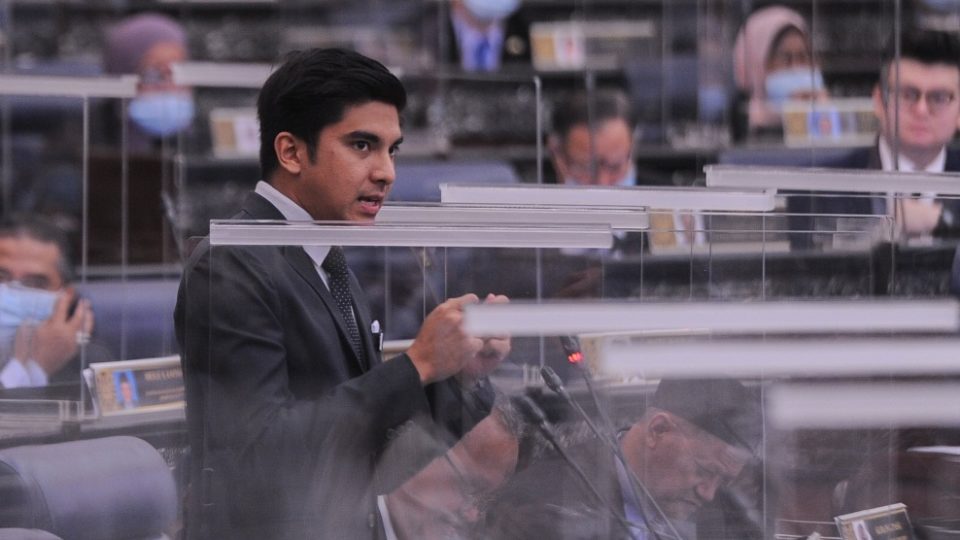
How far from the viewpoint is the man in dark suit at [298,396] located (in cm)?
141

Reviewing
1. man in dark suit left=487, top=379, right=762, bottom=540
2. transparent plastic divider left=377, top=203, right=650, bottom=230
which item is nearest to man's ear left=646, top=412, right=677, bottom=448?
man in dark suit left=487, top=379, right=762, bottom=540

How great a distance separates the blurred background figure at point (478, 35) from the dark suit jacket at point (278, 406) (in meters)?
3.55

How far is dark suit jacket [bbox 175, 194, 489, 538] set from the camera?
4.62ft

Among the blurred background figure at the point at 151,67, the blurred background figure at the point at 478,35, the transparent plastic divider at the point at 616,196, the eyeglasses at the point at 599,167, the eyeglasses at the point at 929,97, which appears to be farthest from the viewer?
the blurred background figure at the point at 478,35

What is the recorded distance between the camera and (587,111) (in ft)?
13.6

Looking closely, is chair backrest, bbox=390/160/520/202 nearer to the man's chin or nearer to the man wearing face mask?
the man wearing face mask

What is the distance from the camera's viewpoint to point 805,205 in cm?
175

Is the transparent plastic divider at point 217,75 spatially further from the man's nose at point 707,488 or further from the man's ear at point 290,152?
the man's nose at point 707,488

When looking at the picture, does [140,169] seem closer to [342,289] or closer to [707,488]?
[342,289]

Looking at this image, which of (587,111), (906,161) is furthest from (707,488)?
(587,111)

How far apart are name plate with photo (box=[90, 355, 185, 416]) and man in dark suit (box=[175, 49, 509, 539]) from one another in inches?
11.2

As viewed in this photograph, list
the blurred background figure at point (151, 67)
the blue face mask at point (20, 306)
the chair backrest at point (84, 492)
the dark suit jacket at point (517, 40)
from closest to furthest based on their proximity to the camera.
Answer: the chair backrest at point (84, 492) < the blue face mask at point (20, 306) < the blurred background figure at point (151, 67) < the dark suit jacket at point (517, 40)

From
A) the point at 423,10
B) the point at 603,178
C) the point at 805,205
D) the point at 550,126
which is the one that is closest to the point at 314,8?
the point at 423,10

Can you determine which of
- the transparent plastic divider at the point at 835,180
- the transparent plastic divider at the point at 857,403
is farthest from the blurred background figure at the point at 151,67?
the transparent plastic divider at the point at 857,403
